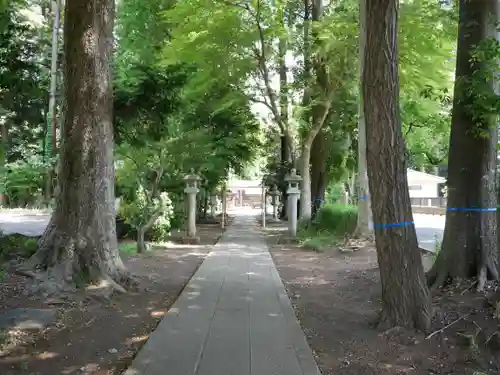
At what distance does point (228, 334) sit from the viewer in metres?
5.73

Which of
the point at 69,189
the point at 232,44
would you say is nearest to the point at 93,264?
the point at 69,189

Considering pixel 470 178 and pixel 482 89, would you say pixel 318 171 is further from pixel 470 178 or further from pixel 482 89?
pixel 482 89

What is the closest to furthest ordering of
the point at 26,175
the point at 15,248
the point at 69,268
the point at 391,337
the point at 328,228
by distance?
the point at 391,337 → the point at 69,268 → the point at 15,248 → the point at 328,228 → the point at 26,175

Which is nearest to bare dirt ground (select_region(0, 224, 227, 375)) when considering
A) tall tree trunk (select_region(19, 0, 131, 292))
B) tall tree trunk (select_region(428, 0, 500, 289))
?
tall tree trunk (select_region(19, 0, 131, 292))

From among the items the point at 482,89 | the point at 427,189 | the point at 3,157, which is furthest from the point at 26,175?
the point at 427,189

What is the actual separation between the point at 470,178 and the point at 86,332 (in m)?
5.50

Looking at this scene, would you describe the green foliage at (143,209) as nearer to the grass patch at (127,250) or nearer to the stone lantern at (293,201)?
the grass patch at (127,250)

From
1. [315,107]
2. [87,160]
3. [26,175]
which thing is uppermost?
[315,107]

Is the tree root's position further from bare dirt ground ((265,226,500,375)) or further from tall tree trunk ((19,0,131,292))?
bare dirt ground ((265,226,500,375))

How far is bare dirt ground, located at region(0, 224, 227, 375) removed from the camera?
4.78 metres

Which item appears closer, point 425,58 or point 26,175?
point 425,58

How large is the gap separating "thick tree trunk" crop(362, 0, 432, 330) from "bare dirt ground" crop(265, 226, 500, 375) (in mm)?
335

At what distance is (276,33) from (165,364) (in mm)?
13981

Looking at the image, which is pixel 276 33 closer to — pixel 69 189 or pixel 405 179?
pixel 69 189
